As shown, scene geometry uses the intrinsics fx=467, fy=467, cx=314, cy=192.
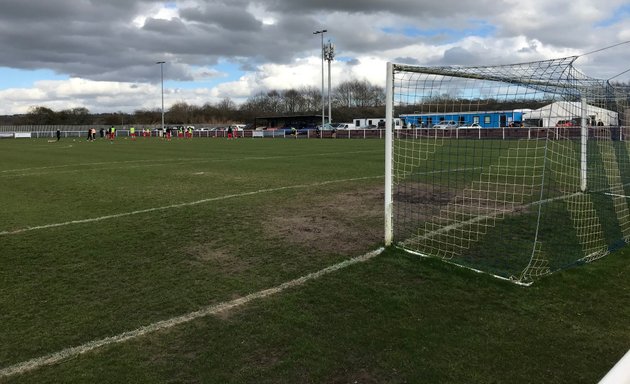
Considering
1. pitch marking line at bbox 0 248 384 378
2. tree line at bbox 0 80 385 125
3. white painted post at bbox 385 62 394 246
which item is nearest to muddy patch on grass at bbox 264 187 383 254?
white painted post at bbox 385 62 394 246

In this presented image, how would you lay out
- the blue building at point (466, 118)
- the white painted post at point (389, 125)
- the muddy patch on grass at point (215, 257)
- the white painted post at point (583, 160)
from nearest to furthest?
the muddy patch on grass at point (215, 257)
the white painted post at point (389, 125)
the blue building at point (466, 118)
the white painted post at point (583, 160)

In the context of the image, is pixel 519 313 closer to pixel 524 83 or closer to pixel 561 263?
pixel 561 263

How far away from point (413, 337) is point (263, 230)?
3.82 m

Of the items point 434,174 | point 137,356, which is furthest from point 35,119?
point 137,356

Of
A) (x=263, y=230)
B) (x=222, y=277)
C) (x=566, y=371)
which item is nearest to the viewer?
(x=566, y=371)

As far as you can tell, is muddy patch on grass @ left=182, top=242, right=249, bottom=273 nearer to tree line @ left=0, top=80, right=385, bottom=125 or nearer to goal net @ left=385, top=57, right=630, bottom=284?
goal net @ left=385, top=57, right=630, bottom=284

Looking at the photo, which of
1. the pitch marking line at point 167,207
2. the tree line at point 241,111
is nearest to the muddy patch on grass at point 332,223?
the pitch marking line at point 167,207

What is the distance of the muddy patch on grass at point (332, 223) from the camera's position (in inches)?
247

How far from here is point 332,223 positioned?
7441 mm

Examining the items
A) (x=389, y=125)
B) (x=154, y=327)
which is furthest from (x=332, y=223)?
(x=154, y=327)

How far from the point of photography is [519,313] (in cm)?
405

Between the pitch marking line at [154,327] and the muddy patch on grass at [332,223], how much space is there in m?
0.95

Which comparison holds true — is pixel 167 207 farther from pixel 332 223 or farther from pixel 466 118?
pixel 466 118

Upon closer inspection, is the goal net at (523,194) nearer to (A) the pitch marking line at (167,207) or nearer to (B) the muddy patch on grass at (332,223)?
(B) the muddy patch on grass at (332,223)
